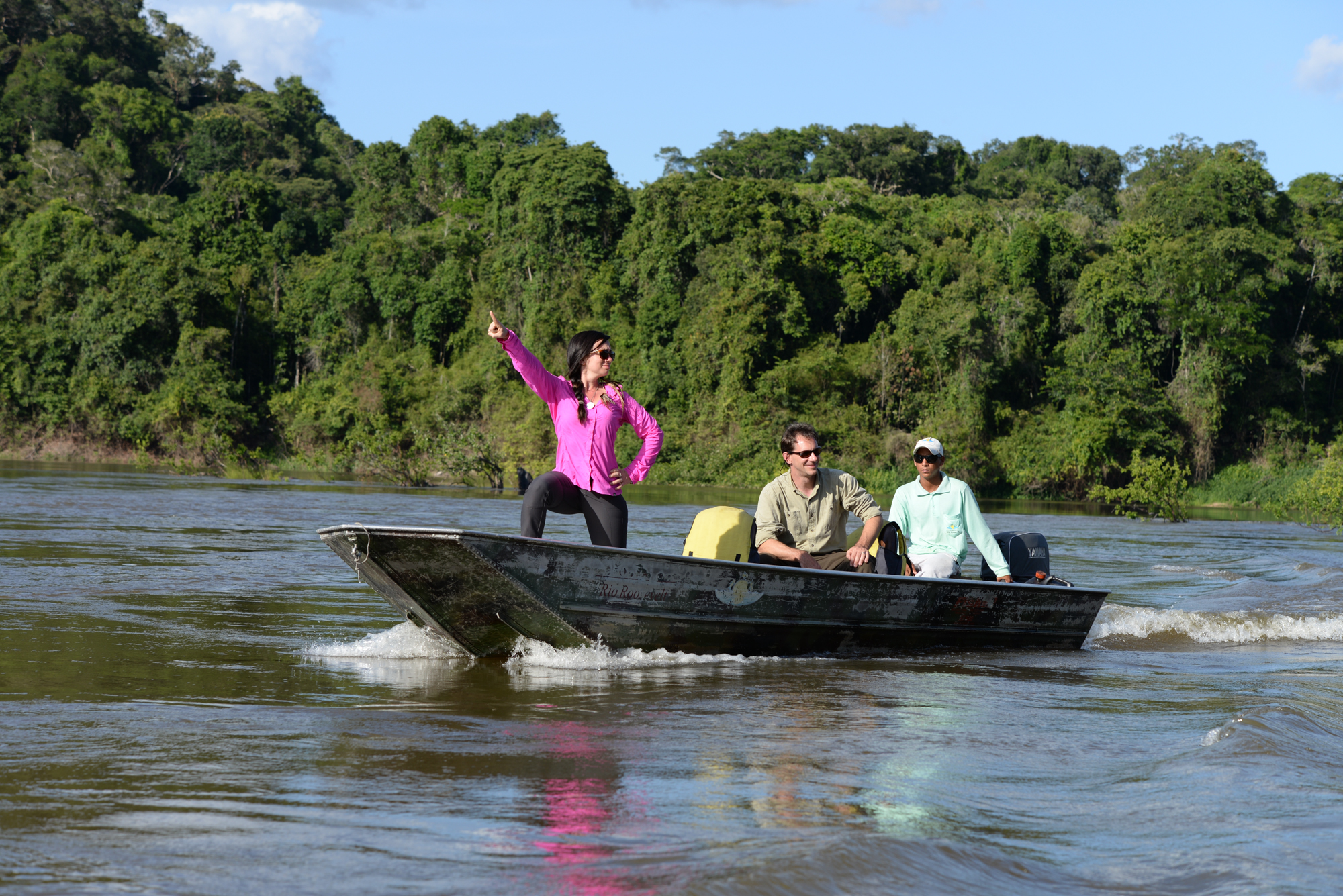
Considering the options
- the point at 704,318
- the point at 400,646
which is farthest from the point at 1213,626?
the point at 704,318

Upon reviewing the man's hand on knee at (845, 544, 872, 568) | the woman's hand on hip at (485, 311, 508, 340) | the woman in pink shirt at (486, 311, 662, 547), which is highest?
the woman's hand on hip at (485, 311, 508, 340)

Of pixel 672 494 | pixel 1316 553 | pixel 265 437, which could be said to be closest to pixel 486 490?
pixel 672 494

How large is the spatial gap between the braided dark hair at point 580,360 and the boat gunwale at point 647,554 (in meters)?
0.66

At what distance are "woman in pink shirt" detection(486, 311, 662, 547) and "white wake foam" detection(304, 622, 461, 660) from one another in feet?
3.17

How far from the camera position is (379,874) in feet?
9.16

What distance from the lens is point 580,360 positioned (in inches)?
226

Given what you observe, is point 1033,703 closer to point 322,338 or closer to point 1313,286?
point 1313,286

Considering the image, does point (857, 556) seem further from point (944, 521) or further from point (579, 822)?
point (579, 822)

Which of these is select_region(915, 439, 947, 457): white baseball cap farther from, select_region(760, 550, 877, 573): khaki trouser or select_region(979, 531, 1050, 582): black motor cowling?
select_region(979, 531, 1050, 582): black motor cowling

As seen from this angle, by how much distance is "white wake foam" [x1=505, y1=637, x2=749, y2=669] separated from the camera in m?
5.92

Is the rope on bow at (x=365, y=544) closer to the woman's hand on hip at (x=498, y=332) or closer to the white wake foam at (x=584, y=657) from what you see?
the white wake foam at (x=584, y=657)

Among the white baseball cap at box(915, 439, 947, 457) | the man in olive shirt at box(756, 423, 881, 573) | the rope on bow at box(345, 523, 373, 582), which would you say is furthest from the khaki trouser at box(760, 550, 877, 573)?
the rope on bow at box(345, 523, 373, 582)

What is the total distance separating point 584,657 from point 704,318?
3360 cm

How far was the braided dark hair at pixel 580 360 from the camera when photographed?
573cm
